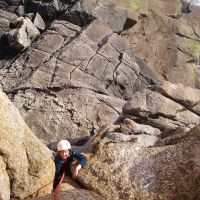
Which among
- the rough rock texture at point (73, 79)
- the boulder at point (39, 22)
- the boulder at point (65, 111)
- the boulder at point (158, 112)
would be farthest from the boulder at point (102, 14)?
the boulder at point (158, 112)

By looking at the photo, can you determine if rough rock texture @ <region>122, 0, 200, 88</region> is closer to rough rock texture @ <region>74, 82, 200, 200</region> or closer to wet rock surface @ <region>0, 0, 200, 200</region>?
wet rock surface @ <region>0, 0, 200, 200</region>

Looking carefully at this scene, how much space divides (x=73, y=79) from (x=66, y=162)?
76.9 ft

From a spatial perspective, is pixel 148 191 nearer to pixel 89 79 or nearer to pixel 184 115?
pixel 184 115

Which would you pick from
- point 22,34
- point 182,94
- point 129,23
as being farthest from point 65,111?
point 129,23

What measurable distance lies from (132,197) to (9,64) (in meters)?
29.8

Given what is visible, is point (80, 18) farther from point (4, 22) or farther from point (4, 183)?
point (4, 183)

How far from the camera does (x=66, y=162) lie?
1692 centimetres

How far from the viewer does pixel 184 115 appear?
30984 mm

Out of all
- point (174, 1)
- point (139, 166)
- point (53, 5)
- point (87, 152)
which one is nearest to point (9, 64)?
point (53, 5)

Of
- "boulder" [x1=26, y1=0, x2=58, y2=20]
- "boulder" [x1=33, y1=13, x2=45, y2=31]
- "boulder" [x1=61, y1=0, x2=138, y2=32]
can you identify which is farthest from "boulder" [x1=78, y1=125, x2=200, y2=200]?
"boulder" [x1=26, y1=0, x2=58, y2=20]

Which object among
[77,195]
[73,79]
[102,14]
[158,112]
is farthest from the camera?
[102,14]

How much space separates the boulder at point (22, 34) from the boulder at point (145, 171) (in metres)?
28.0

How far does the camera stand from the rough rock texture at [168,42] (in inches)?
2221

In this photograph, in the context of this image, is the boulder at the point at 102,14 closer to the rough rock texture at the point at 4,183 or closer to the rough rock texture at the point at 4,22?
the rough rock texture at the point at 4,22
